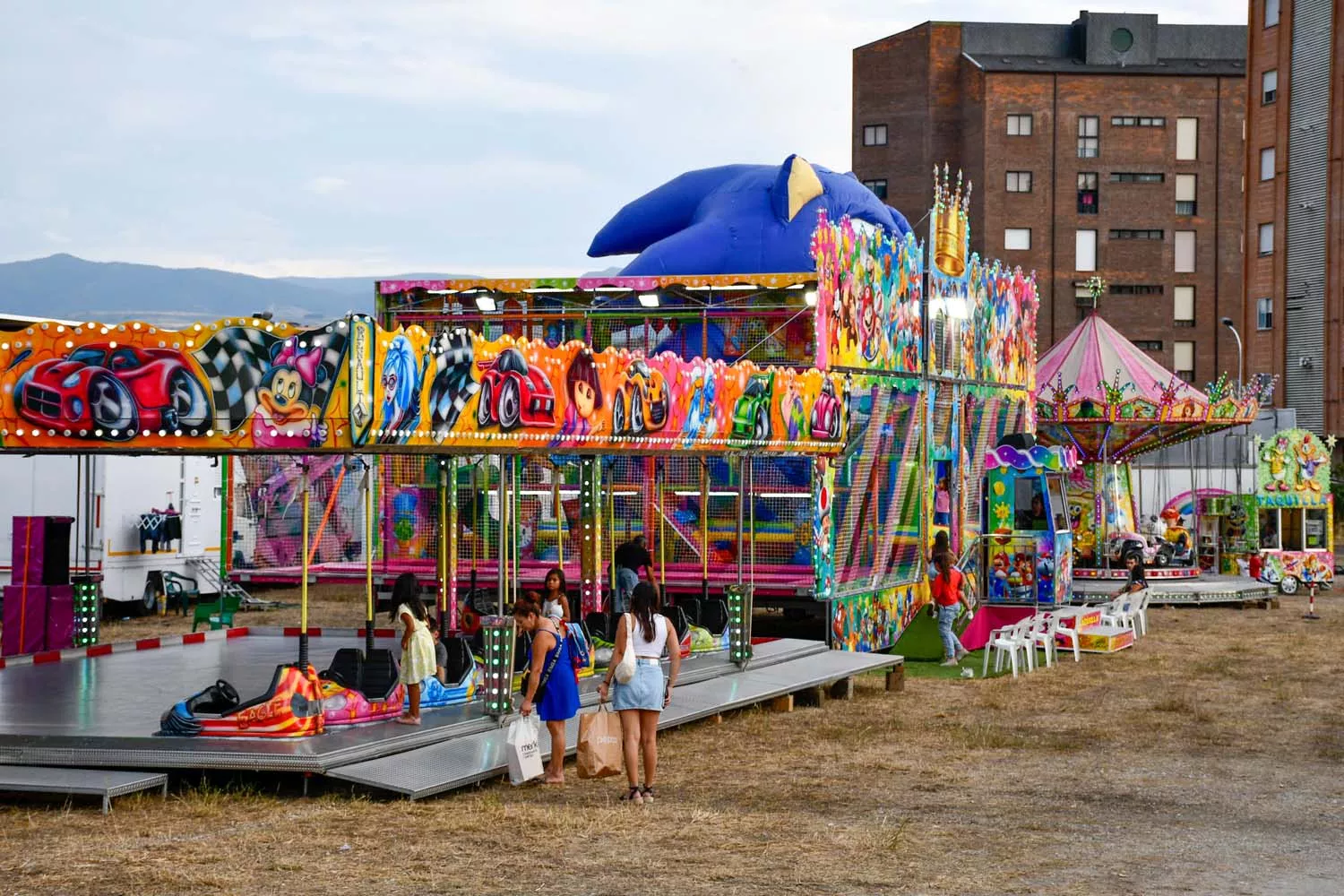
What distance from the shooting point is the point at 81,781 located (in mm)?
12562

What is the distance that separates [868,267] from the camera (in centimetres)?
2498

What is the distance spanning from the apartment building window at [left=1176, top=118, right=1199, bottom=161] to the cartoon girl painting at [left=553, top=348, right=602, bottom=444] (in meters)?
64.6

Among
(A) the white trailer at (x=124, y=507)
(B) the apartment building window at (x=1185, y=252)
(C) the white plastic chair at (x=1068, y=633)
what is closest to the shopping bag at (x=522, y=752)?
(C) the white plastic chair at (x=1068, y=633)

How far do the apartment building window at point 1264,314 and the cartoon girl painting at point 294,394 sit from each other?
199ft

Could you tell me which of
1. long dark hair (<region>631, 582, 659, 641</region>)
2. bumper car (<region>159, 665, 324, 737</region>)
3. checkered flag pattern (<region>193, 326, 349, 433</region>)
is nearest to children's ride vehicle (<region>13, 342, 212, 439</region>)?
checkered flag pattern (<region>193, 326, 349, 433</region>)

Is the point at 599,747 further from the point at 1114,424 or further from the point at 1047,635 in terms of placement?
the point at 1114,424

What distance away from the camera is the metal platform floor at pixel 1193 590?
34125mm

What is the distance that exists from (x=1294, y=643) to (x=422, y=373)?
17741mm

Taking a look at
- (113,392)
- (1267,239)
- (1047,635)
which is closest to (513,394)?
(113,392)

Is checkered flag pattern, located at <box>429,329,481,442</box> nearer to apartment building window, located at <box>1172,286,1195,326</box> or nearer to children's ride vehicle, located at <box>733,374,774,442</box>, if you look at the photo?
children's ride vehicle, located at <box>733,374,774,442</box>

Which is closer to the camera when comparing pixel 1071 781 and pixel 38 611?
pixel 1071 781

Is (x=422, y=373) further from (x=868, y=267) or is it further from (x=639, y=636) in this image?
(x=868, y=267)

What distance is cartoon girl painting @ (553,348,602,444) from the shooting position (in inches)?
636

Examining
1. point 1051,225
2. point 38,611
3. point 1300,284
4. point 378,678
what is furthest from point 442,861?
point 1051,225
